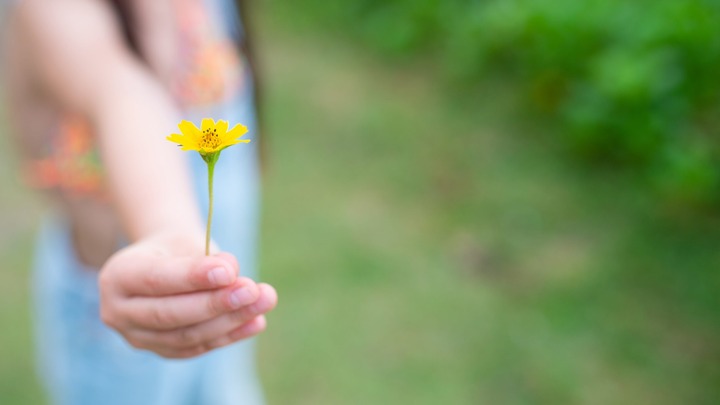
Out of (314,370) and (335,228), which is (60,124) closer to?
(314,370)

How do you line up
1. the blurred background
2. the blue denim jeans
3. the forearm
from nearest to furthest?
the forearm
the blue denim jeans
the blurred background

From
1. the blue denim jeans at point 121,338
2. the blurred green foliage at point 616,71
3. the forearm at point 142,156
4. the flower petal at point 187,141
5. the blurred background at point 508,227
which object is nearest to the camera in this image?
the flower petal at point 187,141

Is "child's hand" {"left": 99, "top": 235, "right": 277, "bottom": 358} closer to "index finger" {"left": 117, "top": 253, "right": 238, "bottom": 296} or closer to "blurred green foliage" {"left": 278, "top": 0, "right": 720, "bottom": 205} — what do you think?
"index finger" {"left": 117, "top": 253, "right": 238, "bottom": 296}

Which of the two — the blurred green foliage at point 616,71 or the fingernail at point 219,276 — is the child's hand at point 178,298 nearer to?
the fingernail at point 219,276

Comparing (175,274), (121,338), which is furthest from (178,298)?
(121,338)

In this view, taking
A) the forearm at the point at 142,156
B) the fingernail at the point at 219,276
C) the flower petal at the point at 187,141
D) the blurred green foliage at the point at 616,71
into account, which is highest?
the blurred green foliage at the point at 616,71

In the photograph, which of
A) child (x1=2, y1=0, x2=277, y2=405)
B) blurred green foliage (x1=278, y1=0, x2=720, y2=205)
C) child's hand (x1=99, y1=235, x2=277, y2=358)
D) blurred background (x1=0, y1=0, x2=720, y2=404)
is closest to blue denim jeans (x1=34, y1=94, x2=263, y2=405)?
child (x1=2, y1=0, x2=277, y2=405)

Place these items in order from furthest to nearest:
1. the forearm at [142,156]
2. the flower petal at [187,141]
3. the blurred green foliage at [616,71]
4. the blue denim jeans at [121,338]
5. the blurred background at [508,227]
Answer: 1. the blurred green foliage at [616,71]
2. the blurred background at [508,227]
3. the blue denim jeans at [121,338]
4. the forearm at [142,156]
5. the flower petal at [187,141]

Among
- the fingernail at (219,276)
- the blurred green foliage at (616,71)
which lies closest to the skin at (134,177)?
the fingernail at (219,276)
